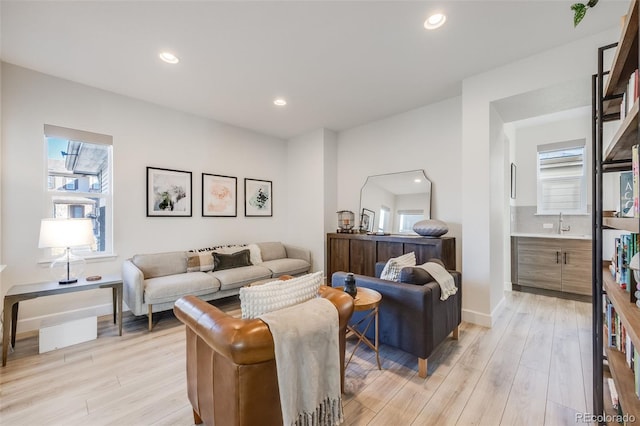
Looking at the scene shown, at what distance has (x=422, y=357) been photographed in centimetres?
205

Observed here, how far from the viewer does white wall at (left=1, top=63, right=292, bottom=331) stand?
2797mm

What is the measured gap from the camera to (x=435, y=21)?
7.21 ft

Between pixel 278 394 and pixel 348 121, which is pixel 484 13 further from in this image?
pixel 278 394

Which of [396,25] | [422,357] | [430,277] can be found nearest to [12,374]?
[422,357]

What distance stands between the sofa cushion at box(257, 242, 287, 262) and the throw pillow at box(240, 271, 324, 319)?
3.07 metres

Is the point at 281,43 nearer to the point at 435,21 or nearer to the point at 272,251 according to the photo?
the point at 435,21

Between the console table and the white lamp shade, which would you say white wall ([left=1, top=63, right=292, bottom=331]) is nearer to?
the console table

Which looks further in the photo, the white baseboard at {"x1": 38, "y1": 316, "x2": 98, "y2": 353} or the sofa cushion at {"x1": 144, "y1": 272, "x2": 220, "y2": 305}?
the sofa cushion at {"x1": 144, "y1": 272, "x2": 220, "y2": 305}

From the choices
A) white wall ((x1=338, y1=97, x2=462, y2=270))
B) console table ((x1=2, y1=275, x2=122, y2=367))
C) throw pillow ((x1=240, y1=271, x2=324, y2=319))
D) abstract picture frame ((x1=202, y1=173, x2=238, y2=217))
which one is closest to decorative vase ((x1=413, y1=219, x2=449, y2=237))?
white wall ((x1=338, y1=97, x2=462, y2=270))

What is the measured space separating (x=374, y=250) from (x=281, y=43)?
2865 millimetres

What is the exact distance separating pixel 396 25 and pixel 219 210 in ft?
11.8

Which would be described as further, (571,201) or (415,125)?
(571,201)

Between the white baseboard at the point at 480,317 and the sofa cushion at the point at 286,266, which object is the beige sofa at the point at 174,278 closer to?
the sofa cushion at the point at 286,266

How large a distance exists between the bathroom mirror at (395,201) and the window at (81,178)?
12.2 ft
